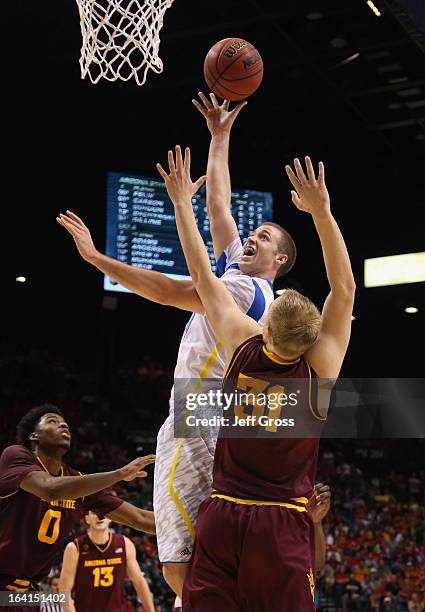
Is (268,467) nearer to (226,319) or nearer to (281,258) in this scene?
(226,319)

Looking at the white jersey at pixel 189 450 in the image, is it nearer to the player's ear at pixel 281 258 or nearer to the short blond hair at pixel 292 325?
the player's ear at pixel 281 258

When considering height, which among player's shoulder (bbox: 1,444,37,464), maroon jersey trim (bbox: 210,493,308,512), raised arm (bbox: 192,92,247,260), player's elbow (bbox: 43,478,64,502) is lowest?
maroon jersey trim (bbox: 210,493,308,512)

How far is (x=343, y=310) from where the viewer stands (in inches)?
123

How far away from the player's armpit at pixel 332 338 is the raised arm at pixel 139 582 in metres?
4.01

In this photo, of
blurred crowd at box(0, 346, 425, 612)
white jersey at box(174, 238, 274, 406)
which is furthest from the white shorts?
blurred crowd at box(0, 346, 425, 612)

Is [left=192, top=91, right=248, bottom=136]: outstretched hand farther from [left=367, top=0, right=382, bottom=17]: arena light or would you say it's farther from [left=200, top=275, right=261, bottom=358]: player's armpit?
[left=367, top=0, right=382, bottom=17]: arena light

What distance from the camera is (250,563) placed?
290 centimetres

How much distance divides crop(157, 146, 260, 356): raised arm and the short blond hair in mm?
151

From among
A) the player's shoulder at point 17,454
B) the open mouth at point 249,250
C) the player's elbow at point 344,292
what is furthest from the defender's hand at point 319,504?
the player's shoulder at point 17,454

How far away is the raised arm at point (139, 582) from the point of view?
6.65 m

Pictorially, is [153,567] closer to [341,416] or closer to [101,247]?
[101,247]

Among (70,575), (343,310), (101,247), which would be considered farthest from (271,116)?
(343,310)

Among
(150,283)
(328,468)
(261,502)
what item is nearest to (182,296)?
(150,283)

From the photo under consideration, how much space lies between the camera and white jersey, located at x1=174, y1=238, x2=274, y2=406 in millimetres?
3590
